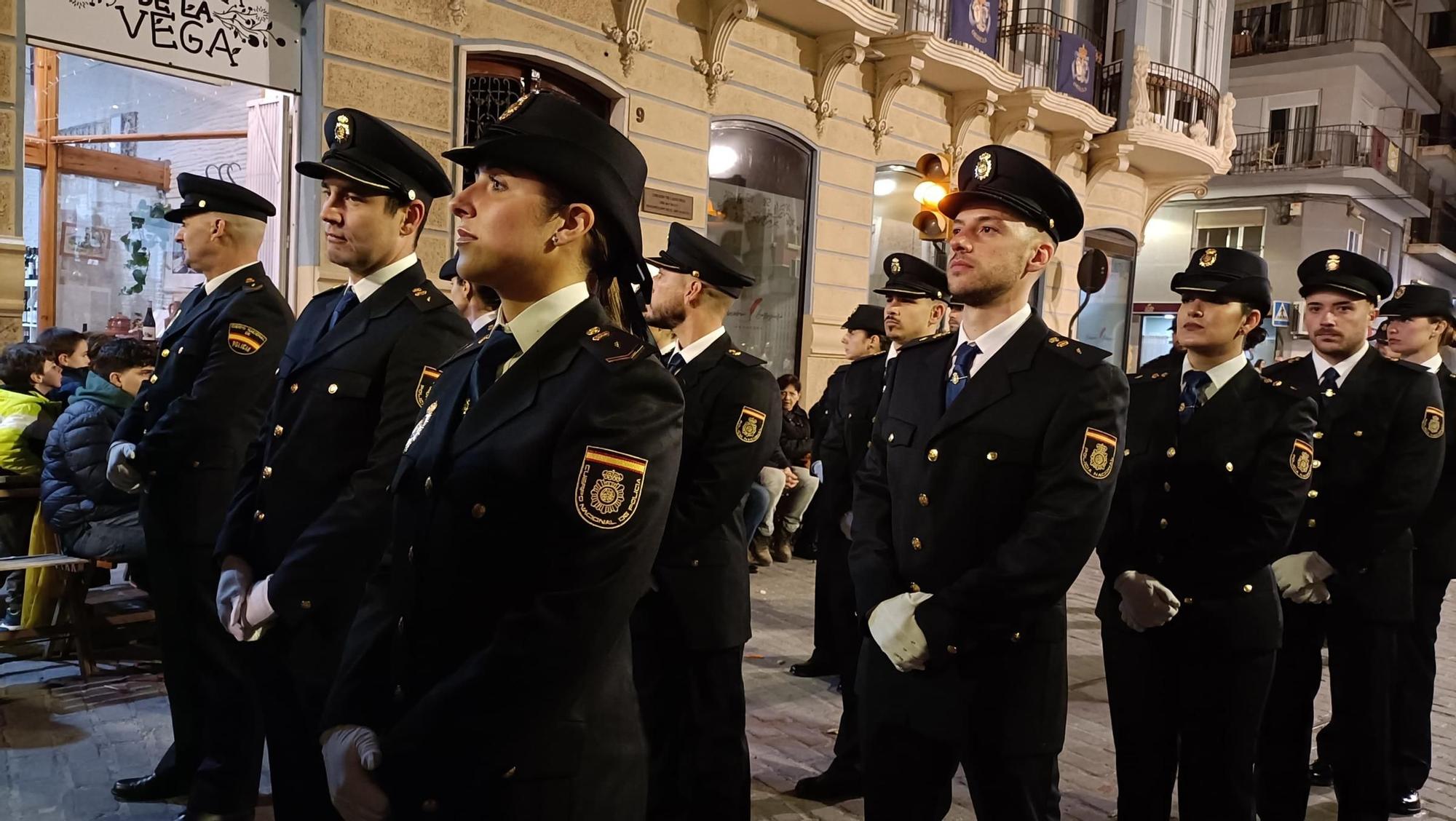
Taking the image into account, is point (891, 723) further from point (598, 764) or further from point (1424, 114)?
point (1424, 114)

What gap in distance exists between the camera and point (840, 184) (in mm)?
12875

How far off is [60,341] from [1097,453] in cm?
685

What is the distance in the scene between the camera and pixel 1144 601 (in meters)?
3.38

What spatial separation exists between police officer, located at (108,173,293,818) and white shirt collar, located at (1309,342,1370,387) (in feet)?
15.0

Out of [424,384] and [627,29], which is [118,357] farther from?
[627,29]

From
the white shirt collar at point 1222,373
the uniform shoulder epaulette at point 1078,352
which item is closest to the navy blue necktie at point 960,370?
the uniform shoulder epaulette at point 1078,352

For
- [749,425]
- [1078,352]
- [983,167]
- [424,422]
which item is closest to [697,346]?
[749,425]

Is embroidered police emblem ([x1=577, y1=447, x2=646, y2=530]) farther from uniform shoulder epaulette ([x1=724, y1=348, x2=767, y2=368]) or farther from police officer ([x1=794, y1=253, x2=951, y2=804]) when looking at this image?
police officer ([x1=794, y1=253, x2=951, y2=804])

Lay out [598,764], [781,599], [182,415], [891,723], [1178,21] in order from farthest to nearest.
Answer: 1. [1178,21]
2. [781,599]
3. [182,415]
4. [891,723]
5. [598,764]

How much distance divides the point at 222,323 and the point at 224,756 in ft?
5.31

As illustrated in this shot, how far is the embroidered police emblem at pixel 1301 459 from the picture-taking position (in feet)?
11.5

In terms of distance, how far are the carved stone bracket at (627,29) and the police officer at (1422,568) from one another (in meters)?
7.17

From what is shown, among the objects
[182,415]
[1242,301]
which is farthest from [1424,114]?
[182,415]

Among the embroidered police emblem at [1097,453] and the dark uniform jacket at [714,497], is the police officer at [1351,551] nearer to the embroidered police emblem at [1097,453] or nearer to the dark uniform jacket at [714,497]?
the embroidered police emblem at [1097,453]
